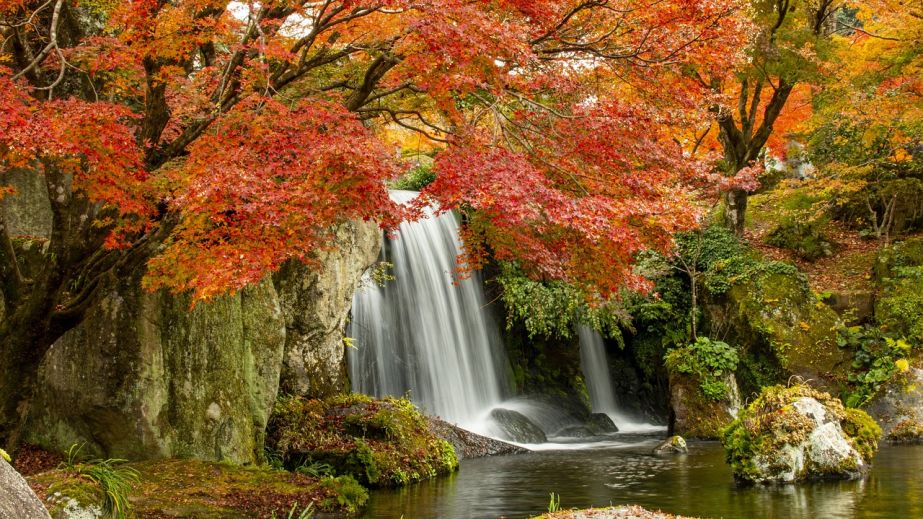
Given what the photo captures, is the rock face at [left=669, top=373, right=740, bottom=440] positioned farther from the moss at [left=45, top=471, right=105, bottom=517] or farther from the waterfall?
the moss at [left=45, top=471, right=105, bottom=517]

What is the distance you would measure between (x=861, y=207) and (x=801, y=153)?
8.94ft

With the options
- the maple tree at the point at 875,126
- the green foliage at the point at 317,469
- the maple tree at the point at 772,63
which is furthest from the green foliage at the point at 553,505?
the maple tree at the point at 875,126

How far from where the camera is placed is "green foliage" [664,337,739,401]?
1612 centimetres

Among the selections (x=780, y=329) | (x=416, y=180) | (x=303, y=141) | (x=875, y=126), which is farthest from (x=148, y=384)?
(x=875, y=126)

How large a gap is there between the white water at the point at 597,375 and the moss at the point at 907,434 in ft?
20.7

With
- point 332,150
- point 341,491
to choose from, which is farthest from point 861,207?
point 332,150

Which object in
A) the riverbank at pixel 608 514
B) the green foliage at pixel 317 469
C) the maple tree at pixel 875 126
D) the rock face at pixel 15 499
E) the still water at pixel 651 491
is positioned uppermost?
the maple tree at pixel 875 126

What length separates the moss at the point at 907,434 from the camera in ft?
47.5

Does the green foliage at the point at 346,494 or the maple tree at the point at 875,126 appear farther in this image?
the maple tree at the point at 875,126

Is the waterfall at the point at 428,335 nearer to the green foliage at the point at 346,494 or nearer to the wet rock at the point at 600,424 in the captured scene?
the wet rock at the point at 600,424

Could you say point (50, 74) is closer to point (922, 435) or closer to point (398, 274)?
point (398, 274)

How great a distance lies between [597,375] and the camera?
810 inches

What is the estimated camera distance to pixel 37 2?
28.1ft

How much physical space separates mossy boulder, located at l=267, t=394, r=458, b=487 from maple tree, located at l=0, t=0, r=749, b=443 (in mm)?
3701
